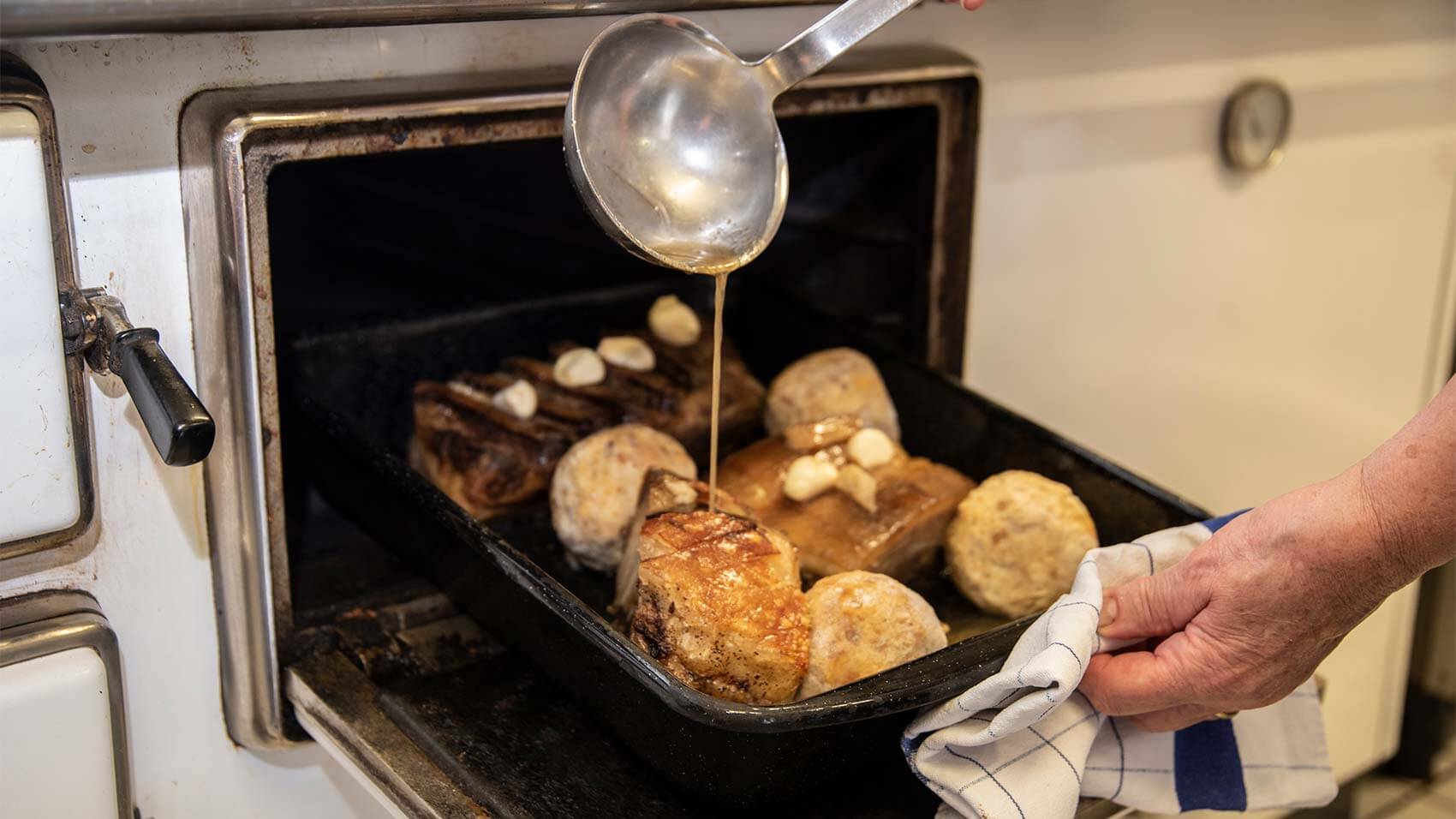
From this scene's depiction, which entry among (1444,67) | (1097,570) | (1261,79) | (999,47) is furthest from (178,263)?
(1444,67)

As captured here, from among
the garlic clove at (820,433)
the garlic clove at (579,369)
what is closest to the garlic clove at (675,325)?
the garlic clove at (579,369)

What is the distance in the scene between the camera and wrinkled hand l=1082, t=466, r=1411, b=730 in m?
0.91

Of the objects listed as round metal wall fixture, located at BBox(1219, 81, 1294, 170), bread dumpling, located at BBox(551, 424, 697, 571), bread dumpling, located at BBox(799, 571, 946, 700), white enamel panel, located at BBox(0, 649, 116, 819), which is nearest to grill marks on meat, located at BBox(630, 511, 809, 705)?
bread dumpling, located at BBox(799, 571, 946, 700)

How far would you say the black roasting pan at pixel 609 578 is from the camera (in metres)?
0.93

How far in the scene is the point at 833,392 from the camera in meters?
1.43

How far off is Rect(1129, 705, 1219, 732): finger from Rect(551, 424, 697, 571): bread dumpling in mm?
469

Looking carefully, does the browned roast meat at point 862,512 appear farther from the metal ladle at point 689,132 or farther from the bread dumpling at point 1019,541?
the metal ladle at point 689,132

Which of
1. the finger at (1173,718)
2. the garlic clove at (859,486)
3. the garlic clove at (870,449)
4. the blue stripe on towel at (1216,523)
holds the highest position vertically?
the blue stripe on towel at (1216,523)

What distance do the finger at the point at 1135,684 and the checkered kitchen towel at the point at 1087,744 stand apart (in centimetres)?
3

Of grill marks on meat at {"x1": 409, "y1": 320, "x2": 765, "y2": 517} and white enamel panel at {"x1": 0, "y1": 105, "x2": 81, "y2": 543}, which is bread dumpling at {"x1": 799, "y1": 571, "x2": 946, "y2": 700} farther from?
white enamel panel at {"x1": 0, "y1": 105, "x2": 81, "y2": 543}

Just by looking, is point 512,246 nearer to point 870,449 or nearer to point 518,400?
point 518,400

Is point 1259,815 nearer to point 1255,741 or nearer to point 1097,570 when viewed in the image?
point 1255,741

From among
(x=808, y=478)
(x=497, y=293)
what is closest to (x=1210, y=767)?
(x=808, y=478)

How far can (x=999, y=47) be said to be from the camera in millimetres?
1451
